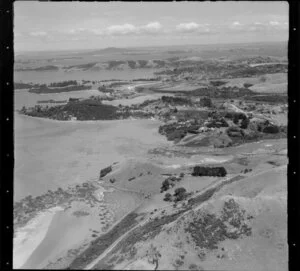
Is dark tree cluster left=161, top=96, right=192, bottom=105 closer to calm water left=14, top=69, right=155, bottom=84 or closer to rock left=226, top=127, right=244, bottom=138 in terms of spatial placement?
calm water left=14, top=69, right=155, bottom=84

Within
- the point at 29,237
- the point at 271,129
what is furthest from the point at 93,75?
the point at 271,129

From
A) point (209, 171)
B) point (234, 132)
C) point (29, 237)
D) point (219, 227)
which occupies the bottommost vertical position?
point (219, 227)

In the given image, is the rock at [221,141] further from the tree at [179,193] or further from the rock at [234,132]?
the tree at [179,193]

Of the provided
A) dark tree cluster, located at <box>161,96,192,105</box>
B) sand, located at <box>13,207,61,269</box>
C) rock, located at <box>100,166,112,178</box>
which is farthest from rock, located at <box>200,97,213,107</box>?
sand, located at <box>13,207,61,269</box>

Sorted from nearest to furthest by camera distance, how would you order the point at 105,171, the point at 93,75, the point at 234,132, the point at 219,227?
1. the point at 219,227
2. the point at 105,171
3. the point at 93,75
4. the point at 234,132

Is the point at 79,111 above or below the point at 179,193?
above

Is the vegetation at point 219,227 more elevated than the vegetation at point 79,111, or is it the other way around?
the vegetation at point 79,111

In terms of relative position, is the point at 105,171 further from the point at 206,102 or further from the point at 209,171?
the point at 206,102

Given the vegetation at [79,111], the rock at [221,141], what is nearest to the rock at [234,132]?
the rock at [221,141]

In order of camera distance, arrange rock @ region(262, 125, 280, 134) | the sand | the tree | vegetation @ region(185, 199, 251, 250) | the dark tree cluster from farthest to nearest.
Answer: the dark tree cluster → rock @ region(262, 125, 280, 134) → the tree → vegetation @ region(185, 199, 251, 250) → the sand
